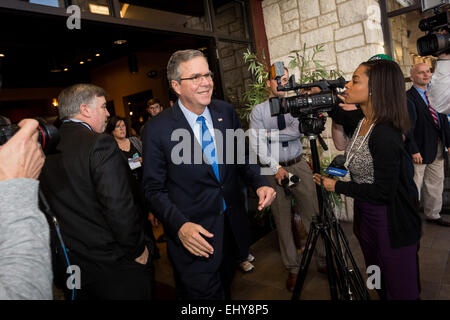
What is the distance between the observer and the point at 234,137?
5.79 ft

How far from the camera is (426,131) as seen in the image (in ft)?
10.4

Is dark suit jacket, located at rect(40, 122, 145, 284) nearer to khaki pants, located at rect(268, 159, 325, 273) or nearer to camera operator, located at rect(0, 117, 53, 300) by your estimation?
camera operator, located at rect(0, 117, 53, 300)

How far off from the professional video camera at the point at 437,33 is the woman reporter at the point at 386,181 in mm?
254

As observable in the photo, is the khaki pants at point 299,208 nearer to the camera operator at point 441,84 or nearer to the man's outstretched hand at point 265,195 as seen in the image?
the man's outstretched hand at point 265,195

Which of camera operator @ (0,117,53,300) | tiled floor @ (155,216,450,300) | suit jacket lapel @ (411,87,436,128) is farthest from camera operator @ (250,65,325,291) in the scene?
camera operator @ (0,117,53,300)

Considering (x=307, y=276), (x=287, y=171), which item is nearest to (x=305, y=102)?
(x=287, y=171)

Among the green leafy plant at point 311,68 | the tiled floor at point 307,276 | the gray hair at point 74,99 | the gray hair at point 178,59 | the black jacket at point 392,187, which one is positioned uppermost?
the green leafy plant at point 311,68

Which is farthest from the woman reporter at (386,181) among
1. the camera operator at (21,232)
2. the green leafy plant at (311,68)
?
the green leafy plant at (311,68)

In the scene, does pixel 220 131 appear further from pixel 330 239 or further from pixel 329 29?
pixel 329 29

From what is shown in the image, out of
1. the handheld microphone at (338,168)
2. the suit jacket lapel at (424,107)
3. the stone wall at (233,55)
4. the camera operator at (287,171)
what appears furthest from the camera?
the stone wall at (233,55)

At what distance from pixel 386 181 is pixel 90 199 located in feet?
4.99

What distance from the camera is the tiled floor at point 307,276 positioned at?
230 centimetres

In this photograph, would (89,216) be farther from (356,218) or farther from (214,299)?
(356,218)
